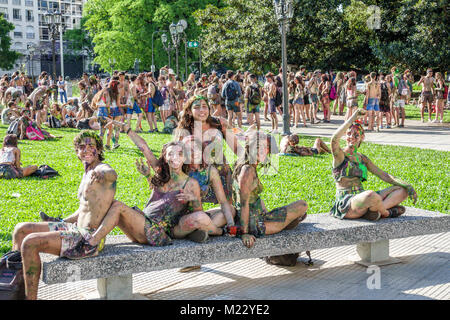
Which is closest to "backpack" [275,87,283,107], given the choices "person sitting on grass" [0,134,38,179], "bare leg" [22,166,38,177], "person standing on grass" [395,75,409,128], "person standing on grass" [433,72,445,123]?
"person standing on grass" [395,75,409,128]

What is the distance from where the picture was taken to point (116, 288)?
14.6ft

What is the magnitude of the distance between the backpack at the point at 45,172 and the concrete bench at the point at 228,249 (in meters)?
5.80

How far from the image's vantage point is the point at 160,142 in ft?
49.0

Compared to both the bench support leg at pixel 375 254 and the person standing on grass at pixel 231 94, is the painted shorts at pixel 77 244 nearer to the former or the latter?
the bench support leg at pixel 375 254

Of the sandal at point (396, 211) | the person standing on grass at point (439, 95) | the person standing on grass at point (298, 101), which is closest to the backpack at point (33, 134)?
the person standing on grass at point (298, 101)

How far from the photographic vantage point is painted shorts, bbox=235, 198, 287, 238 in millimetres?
4871

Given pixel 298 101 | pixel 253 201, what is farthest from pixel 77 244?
pixel 298 101

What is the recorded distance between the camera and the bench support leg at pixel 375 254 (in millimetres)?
5492

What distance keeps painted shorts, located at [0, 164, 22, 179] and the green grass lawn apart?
23 centimetres

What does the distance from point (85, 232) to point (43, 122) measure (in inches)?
654

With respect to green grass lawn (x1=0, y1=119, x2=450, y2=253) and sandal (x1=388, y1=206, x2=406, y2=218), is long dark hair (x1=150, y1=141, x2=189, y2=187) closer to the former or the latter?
green grass lawn (x1=0, y1=119, x2=450, y2=253)

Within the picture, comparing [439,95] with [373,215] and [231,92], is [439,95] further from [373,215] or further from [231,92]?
[373,215]
